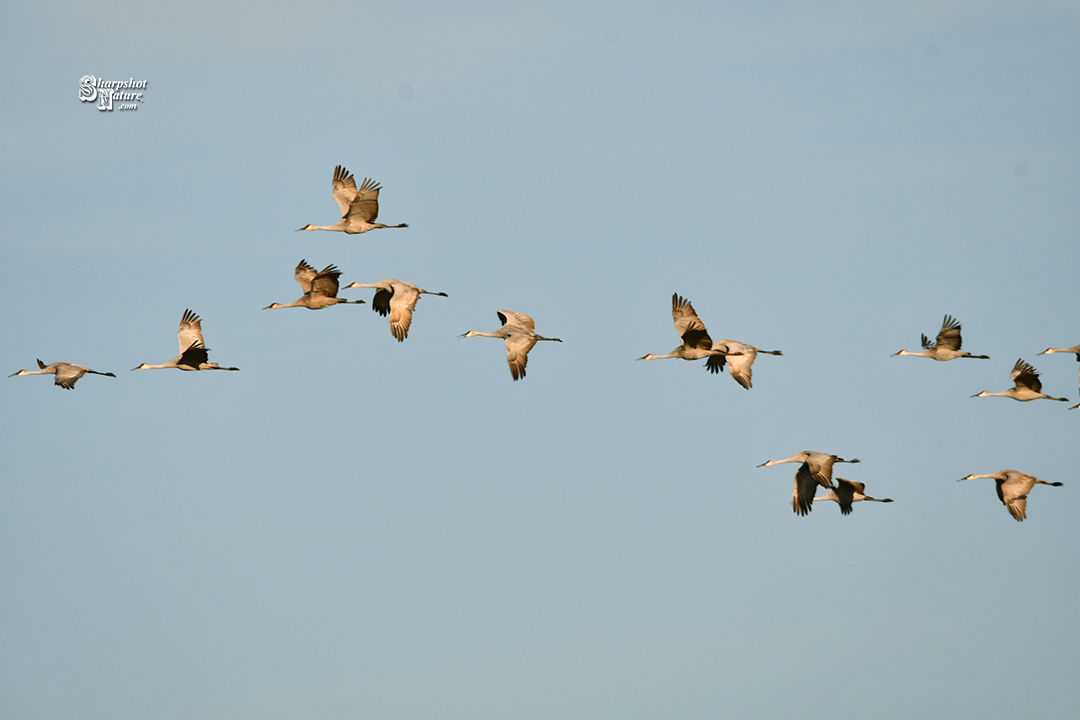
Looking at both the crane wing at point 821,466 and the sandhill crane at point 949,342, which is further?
the sandhill crane at point 949,342

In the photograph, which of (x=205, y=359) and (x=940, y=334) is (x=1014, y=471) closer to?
(x=940, y=334)

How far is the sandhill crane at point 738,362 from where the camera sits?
123ft

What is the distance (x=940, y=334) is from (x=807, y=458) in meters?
8.29

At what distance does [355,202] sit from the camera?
120 feet

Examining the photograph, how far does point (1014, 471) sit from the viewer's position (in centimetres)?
3503

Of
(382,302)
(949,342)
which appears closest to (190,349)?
(382,302)

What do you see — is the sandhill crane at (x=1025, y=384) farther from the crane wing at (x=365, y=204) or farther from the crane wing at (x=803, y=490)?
the crane wing at (x=365, y=204)

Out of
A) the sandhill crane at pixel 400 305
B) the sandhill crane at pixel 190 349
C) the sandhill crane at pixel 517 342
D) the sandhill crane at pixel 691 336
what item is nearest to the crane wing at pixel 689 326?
the sandhill crane at pixel 691 336

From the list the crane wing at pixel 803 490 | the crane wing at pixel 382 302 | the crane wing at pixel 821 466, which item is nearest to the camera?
the crane wing at pixel 821 466

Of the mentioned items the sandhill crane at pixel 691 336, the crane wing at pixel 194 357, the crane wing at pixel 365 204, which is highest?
the crane wing at pixel 365 204

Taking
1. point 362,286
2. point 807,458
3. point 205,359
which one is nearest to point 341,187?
point 362,286

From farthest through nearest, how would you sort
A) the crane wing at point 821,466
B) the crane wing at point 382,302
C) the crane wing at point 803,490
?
the crane wing at point 382,302, the crane wing at point 803,490, the crane wing at point 821,466

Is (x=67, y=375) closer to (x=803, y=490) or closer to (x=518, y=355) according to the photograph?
(x=518, y=355)

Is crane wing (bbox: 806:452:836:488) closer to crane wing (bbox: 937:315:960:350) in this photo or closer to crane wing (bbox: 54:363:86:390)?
crane wing (bbox: 937:315:960:350)
